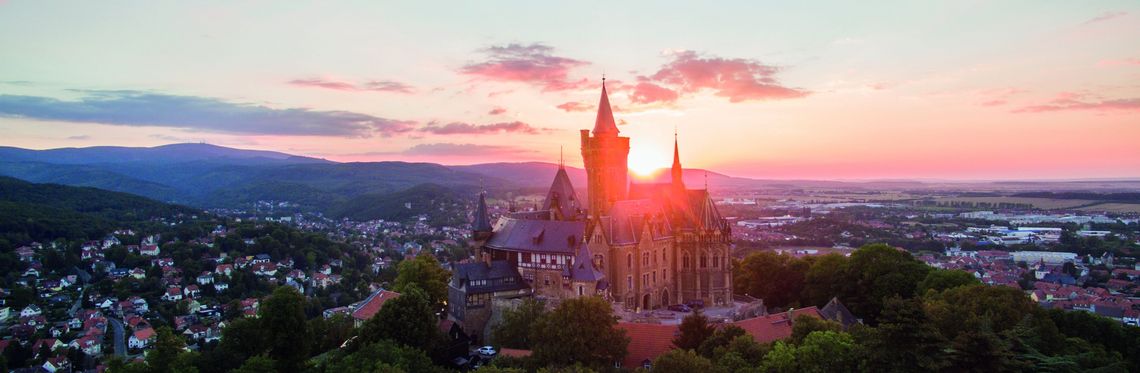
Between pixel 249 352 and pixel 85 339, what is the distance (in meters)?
38.9

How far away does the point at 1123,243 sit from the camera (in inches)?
5094

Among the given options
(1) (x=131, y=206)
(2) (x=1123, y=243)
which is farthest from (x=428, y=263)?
(1) (x=131, y=206)

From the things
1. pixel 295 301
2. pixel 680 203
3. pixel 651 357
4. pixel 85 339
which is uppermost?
pixel 680 203

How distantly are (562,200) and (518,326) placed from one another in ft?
58.7

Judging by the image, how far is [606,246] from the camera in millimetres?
54094

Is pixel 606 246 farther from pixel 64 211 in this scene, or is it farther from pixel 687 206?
pixel 64 211

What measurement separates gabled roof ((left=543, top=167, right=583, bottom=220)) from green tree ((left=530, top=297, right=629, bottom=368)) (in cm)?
2198

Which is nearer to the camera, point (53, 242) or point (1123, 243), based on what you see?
point (53, 242)

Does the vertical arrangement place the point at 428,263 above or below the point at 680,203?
below

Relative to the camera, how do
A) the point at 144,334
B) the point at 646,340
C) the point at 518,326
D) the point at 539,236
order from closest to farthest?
the point at 646,340 < the point at 518,326 < the point at 539,236 < the point at 144,334

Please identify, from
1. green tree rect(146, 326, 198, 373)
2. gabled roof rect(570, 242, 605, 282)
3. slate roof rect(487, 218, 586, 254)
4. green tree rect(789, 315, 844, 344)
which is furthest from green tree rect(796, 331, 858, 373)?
green tree rect(146, 326, 198, 373)

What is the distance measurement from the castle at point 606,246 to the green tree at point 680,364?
55.7ft

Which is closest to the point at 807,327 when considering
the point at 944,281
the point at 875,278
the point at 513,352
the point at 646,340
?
the point at 646,340

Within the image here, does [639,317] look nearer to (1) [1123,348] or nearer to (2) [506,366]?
(2) [506,366]
